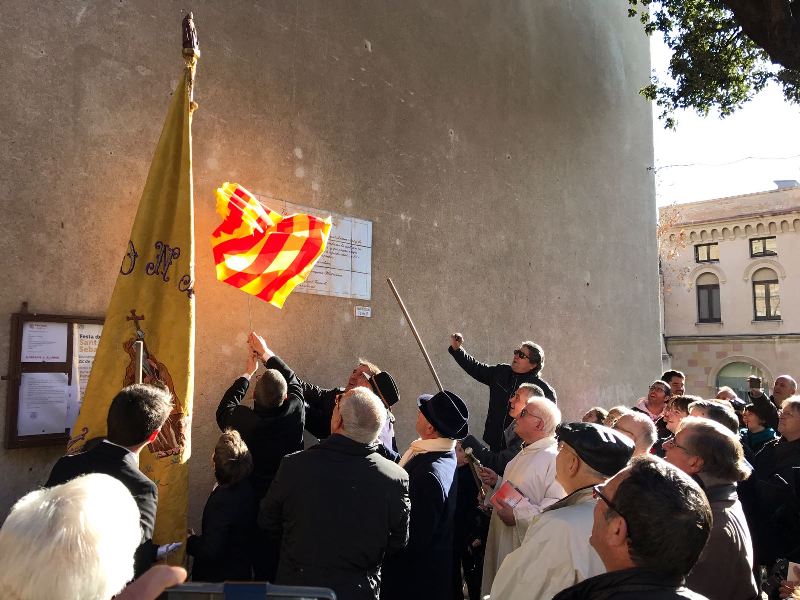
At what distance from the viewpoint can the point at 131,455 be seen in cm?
294

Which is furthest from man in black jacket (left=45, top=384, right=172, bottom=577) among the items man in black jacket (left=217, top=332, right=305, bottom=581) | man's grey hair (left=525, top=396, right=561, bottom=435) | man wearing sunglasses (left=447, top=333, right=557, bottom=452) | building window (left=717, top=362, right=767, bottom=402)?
building window (left=717, top=362, right=767, bottom=402)

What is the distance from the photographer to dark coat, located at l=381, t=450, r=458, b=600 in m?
3.75

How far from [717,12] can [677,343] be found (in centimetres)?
2345

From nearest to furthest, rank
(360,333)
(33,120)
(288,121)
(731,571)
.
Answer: (731,571) → (33,120) → (288,121) → (360,333)

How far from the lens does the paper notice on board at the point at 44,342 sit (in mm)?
4215

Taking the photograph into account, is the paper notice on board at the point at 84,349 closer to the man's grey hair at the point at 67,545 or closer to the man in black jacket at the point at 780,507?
the man's grey hair at the point at 67,545

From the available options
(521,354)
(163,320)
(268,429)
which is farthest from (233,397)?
(521,354)

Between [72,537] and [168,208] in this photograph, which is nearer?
[72,537]

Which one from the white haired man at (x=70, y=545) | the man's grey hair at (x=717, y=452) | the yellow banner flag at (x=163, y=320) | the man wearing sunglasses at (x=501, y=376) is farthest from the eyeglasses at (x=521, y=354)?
the white haired man at (x=70, y=545)

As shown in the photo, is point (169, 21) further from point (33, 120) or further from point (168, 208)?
point (168, 208)

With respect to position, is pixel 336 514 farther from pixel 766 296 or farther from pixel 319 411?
pixel 766 296

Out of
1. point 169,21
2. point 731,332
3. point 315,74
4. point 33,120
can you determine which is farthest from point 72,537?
point 731,332

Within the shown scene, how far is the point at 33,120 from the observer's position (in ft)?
14.4

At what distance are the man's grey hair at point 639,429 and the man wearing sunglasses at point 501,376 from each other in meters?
2.11
